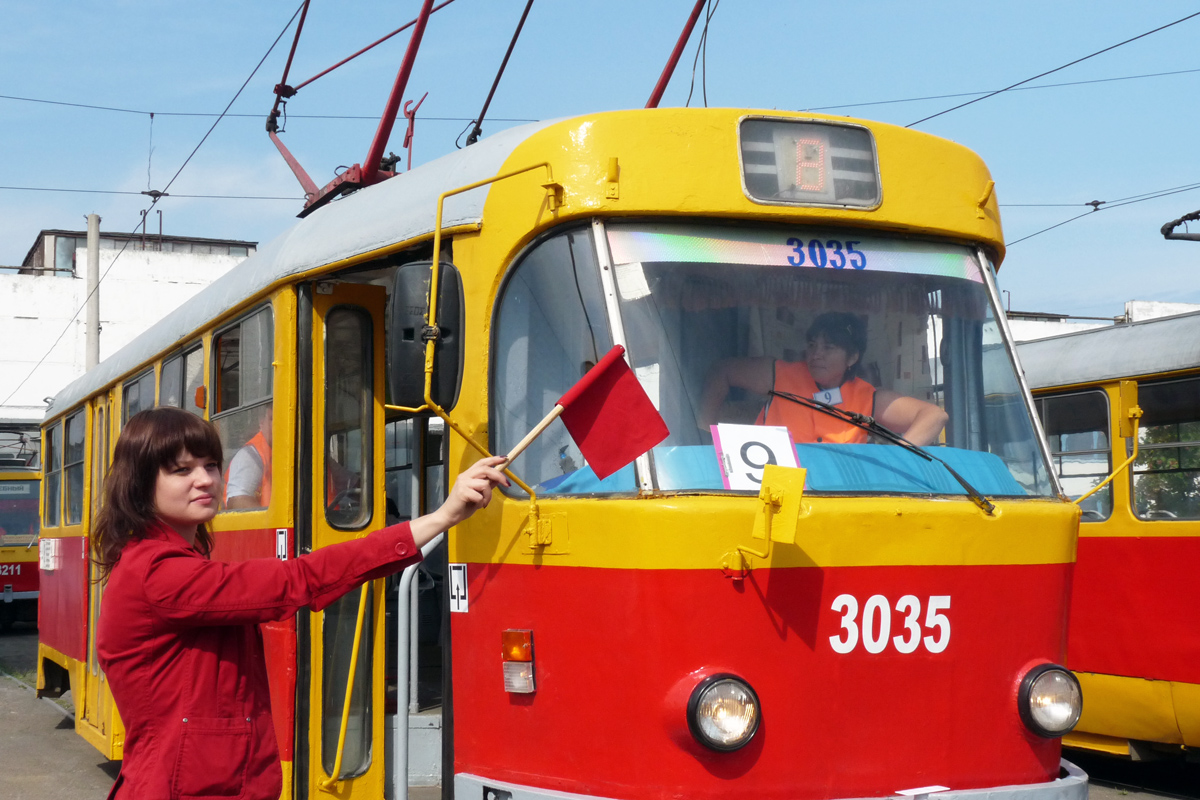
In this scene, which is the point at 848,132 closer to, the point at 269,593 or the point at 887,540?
the point at 887,540

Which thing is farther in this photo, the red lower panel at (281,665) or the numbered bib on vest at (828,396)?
the red lower panel at (281,665)

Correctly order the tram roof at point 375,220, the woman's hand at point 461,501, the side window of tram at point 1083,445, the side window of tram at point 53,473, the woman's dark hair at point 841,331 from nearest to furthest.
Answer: the woman's hand at point 461,501 < the woman's dark hair at point 841,331 < the tram roof at point 375,220 < the side window of tram at point 1083,445 < the side window of tram at point 53,473

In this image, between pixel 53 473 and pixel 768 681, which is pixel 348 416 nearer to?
pixel 768 681

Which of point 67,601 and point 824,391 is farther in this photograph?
point 67,601

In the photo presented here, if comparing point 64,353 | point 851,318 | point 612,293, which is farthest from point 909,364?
point 64,353

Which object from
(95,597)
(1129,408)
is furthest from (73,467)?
(1129,408)

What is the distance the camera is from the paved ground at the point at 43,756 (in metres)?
8.49

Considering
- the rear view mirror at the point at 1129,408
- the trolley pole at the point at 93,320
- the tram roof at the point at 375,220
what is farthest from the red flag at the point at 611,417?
the trolley pole at the point at 93,320

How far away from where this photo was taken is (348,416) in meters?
5.03

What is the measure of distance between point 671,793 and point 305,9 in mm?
6050

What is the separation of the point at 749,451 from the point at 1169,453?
15.8 ft

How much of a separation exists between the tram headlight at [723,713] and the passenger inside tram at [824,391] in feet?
2.39

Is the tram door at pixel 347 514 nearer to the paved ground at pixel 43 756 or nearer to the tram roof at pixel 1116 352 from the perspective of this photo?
the paved ground at pixel 43 756

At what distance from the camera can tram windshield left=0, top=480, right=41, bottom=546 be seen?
20484 millimetres
